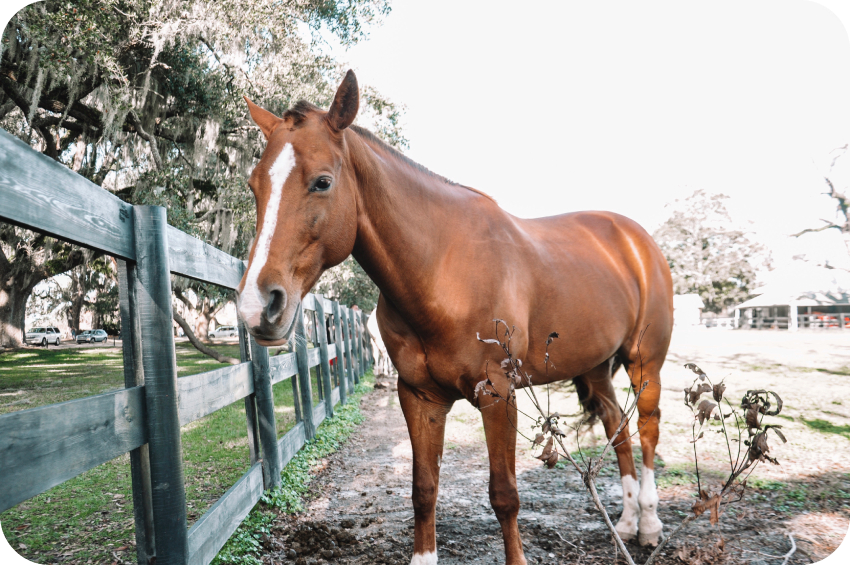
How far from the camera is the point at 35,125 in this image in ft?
36.2

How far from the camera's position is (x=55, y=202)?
5.10 feet

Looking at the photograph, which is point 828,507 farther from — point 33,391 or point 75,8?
point 75,8

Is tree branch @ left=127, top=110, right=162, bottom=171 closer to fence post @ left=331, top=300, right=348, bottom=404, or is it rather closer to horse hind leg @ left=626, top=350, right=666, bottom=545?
fence post @ left=331, top=300, right=348, bottom=404

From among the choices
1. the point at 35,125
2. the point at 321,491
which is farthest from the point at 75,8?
the point at 321,491

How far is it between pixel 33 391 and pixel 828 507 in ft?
35.4

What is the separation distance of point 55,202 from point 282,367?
10.1 ft

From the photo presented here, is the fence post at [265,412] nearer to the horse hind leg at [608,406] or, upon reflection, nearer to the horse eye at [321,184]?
the horse eye at [321,184]

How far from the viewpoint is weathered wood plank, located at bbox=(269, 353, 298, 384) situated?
A: 4172mm

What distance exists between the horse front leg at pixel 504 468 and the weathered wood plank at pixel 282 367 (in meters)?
2.21

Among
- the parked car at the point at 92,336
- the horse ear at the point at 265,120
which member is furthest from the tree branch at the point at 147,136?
the parked car at the point at 92,336

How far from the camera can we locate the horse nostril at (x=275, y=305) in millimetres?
1811

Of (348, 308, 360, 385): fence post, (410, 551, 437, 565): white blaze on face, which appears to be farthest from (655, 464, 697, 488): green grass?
(348, 308, 360, 385): fence post

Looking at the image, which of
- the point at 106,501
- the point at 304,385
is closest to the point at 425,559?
the point at 106,501

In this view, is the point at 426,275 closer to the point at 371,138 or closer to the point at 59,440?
the point at 371,138
